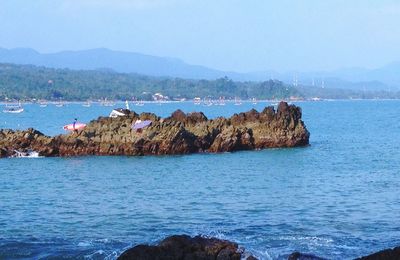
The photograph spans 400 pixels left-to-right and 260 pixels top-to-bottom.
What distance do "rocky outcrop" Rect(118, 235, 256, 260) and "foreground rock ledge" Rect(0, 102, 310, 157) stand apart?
34.3 m

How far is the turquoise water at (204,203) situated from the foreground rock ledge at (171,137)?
228 centimetres

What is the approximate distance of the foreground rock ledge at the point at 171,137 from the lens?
181ft

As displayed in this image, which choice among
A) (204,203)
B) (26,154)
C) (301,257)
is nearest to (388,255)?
(301,257)

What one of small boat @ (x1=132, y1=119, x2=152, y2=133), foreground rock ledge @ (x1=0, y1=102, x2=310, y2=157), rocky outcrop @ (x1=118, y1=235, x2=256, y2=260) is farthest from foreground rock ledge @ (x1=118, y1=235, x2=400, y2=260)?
→ small boat @ (x1=132, y1=119, x2=152, y2=133)

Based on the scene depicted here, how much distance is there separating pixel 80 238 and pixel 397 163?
1169 inches

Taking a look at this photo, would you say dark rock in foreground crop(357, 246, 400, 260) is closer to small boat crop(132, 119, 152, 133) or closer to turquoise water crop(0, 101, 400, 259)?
turquoise water crop(0, 101, 400, 259)

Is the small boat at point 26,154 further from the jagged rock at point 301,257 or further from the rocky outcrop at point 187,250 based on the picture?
the jagged rock at point 301,257

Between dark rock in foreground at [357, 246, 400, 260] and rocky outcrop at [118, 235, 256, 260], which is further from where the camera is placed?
rocky outcrop at [118, 235, 256, 260]

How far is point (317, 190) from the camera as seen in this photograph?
36.6 metres

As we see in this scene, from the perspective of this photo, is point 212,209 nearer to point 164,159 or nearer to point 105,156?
point 164,159

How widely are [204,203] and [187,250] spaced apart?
13027 mm

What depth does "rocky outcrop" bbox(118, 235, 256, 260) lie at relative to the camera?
18.8 m

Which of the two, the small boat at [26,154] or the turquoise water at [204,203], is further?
the small boat at [26,154]

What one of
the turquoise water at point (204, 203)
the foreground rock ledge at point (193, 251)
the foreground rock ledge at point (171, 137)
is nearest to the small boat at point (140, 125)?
the foreground rock ledge at point (171, 137)
